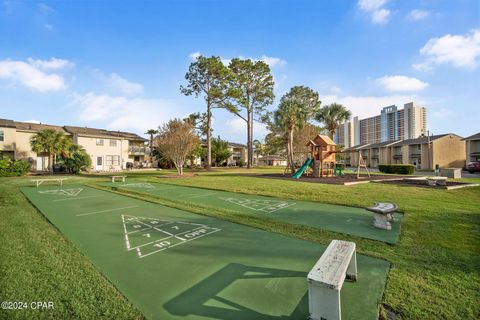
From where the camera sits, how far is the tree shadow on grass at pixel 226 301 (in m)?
2.79

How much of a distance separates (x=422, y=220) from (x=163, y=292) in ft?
24.4

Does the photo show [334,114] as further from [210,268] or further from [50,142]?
[50,142]

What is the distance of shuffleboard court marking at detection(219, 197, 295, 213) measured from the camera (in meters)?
8.84

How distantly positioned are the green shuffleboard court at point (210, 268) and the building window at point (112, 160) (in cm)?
3590

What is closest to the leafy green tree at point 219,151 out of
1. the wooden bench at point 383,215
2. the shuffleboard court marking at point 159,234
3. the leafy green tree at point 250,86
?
the leafy green tree at point 250,86

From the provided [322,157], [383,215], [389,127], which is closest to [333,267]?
[383,215]

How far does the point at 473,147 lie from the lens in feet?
126

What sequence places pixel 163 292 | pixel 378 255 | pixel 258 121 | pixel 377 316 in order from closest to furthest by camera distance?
pixel 377 316 → pixel 163 292 → pixel 378 255 → pixel 258 121

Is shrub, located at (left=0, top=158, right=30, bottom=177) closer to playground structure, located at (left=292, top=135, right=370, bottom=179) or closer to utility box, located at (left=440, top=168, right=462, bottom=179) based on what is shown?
playground structure, located at (left=292, top=135, right=370, bottom=179)

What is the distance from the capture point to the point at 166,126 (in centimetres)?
2572

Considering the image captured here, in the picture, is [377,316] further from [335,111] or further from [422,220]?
[335,111]

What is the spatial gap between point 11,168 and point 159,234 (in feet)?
101

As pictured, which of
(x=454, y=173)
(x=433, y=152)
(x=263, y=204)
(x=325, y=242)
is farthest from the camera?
(x=433, y=152)

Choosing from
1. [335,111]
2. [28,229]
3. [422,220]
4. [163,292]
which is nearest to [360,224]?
[422,220]
